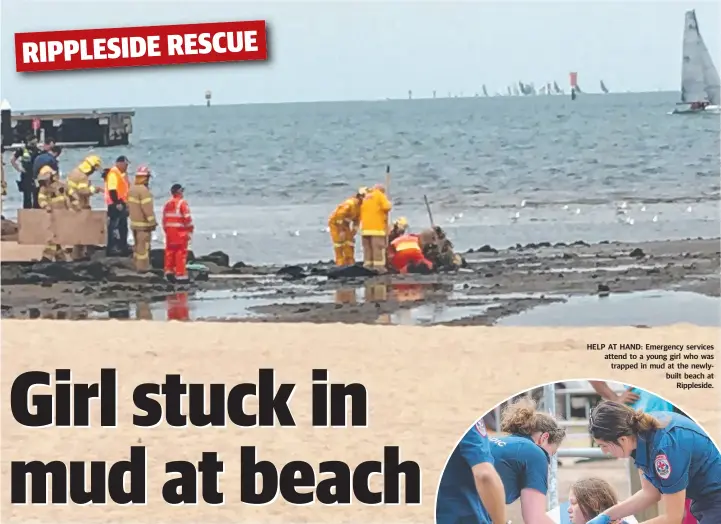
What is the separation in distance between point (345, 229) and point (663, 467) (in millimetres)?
8217

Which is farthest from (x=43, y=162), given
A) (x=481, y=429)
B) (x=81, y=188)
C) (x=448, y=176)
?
(x=481, y=429)

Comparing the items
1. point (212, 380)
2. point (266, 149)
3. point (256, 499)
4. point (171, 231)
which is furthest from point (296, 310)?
point (266, 149)

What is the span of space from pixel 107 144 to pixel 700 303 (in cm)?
759

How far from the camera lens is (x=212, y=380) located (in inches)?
488

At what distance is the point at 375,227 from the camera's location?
15398 mm

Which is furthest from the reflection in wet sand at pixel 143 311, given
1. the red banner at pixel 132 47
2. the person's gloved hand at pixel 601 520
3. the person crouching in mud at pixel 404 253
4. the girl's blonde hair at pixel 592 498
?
the person's gloved hand at pixel 601 520

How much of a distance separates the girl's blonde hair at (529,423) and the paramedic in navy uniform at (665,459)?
0.74 ft

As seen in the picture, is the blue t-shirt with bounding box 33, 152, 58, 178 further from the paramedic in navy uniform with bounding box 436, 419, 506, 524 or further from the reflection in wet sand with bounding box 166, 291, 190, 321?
the paramedic in navy uniform with bounding box 436, 419, 506, 524

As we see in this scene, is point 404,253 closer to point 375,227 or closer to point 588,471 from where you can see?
point 375,227

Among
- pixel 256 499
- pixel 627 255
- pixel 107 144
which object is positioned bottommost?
pixel 256 499

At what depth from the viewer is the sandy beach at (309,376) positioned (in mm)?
10109

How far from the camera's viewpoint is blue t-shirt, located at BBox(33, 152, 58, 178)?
16.5 m

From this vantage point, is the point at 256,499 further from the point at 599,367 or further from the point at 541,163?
the point at 541,163

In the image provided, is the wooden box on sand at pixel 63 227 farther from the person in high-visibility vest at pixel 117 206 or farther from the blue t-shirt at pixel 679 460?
the blue t-shirt at pixel 679 460
